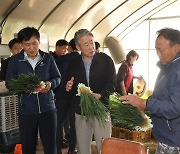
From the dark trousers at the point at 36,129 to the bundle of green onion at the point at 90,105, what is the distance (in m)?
0.41

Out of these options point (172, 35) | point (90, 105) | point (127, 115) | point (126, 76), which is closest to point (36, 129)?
point (90, 105)

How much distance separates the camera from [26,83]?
2.45 m

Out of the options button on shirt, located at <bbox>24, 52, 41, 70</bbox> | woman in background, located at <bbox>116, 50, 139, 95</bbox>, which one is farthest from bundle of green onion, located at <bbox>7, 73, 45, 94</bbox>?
woman in background, located at <bbox>116, 50, 139, 95</bbox>

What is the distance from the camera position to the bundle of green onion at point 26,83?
2459mm

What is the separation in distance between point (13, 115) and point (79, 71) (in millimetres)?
1499

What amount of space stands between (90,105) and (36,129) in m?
0.64

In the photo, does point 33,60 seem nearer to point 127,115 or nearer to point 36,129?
point 36,129

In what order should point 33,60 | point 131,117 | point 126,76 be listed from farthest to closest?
1. point 126,76
2. point 33,60
3. point 131,117

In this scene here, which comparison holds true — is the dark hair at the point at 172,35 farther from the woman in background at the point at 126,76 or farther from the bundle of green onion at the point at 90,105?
the woman in background at the point at 126,76

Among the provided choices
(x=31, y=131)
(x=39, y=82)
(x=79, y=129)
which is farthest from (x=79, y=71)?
(x=31, y=131)

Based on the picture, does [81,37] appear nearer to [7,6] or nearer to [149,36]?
Result: [7,6]

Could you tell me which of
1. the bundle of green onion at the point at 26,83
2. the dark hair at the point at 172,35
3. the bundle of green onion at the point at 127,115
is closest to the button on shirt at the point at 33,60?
the bundle of green onion at the point at 26,83

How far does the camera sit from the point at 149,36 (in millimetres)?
7180

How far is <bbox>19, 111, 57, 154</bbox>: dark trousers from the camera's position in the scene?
8.40 feet
